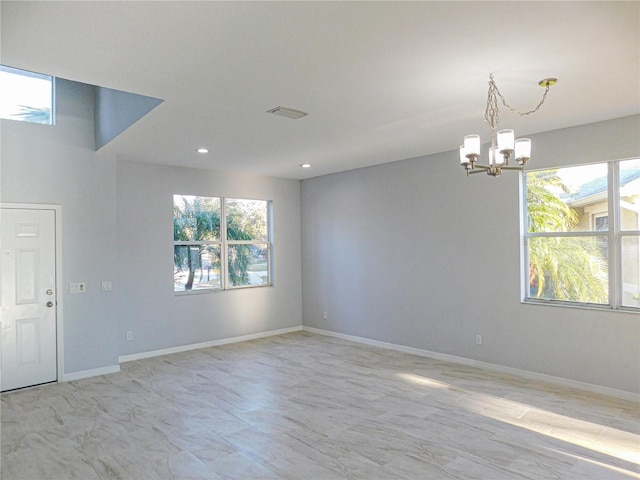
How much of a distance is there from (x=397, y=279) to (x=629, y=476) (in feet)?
11.6

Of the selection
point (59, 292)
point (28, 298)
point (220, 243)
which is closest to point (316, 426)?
point (59, 292)

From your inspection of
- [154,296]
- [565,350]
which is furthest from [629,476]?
[154,296]

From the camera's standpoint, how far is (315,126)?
4.08 metres

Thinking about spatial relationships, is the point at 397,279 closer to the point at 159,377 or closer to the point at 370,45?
the point at 159,377

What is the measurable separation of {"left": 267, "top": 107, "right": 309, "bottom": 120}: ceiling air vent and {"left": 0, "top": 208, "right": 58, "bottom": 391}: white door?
9.94 feet

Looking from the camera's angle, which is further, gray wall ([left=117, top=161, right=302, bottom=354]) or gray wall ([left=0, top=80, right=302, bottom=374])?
gray wall ([left=117, top=161, right=302, bottom=354])

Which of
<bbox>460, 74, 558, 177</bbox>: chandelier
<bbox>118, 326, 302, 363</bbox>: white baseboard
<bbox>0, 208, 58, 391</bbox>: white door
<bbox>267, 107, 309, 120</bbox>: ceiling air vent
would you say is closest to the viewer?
<bbox>460, 74, 558, 177</bbox>: chandelier

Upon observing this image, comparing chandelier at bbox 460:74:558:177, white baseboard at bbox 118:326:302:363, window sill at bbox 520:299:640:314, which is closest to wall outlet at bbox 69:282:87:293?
white baseboard at bbox 118:326:302:363

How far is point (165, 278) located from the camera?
587 cm

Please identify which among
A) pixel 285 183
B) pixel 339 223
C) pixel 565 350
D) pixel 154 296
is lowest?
pixel 565 350

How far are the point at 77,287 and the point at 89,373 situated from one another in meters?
1.03

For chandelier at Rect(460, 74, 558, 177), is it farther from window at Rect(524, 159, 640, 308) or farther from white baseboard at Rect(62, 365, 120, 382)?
white baseboard at Rect(62, 365, 120, 382)

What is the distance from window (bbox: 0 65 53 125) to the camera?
460cm

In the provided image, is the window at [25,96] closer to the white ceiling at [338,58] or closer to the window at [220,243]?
the white ceiling at [338,58]
